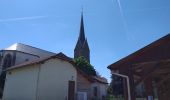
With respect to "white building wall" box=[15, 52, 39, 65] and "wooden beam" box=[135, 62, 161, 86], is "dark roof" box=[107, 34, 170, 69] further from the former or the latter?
"white building wall" box=[15, 52, 39, 65]

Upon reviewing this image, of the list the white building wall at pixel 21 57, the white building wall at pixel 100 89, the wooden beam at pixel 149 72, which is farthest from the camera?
the white building wall at pixel 21 57

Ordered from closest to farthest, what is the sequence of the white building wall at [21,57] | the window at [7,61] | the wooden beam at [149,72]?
the wooden beam at [149,72], the window at [7,61], the white building wall at [21,57]

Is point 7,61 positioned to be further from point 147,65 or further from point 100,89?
point 147,65

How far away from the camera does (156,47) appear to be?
6.77 meters

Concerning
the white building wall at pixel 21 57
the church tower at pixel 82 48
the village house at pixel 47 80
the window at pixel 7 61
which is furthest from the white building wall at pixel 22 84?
the church tower at pixel 82 48

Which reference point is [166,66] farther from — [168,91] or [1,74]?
[1,74]

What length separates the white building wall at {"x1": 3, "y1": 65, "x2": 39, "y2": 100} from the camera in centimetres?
1875

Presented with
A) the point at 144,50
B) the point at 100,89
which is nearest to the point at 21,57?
the point at 100,89

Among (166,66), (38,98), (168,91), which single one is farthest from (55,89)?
(166,66)

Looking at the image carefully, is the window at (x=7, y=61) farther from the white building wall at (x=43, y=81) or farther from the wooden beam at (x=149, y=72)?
the wooden beam at (x=149, y=72)

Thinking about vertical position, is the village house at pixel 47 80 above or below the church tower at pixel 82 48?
below

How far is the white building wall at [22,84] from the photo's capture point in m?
18.8

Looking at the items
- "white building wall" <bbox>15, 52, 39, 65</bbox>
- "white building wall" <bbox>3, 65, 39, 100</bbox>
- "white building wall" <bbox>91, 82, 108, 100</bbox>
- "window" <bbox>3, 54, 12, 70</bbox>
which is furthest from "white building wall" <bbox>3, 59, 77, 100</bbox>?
"window" <bbox>3, 54, 12, 70</bbox>

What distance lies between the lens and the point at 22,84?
20.2 metres
